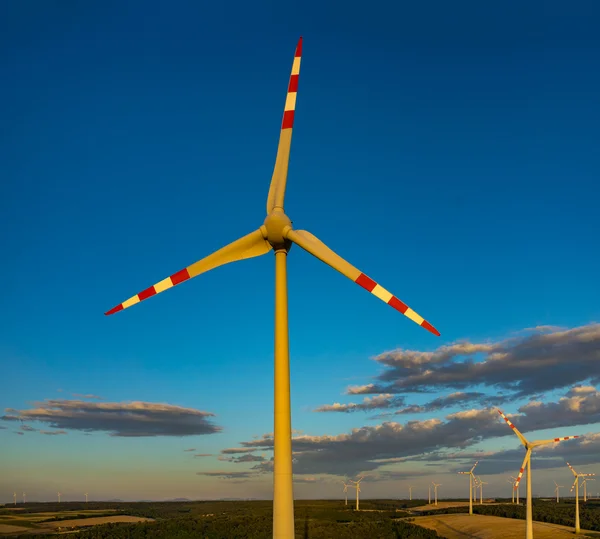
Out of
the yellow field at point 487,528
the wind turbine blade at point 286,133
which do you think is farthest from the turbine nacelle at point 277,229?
the yellow field at point 487,528

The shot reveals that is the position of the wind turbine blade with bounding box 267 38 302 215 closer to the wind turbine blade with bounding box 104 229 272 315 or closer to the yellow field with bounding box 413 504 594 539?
the wind turbine blade with bounding box 104 229 272 315

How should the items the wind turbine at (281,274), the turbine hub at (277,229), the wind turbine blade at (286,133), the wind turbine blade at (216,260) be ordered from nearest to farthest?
the wind turbine at (281,274) < the turbine hub at (277,229) < the wind turbine blade at (216,260) < the wind turbine blade at (286,133)

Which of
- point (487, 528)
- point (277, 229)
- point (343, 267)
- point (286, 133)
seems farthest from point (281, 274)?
point (487, 528)

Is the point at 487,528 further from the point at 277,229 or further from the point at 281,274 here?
the point at 277,229

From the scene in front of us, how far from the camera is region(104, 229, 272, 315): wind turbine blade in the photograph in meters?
40.0

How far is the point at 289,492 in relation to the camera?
1356 inches

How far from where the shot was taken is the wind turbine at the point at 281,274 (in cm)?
3447

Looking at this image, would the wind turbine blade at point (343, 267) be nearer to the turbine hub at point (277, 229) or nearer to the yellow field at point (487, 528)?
the turbine hub at point (277, 229)

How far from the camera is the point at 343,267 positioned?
130 feet

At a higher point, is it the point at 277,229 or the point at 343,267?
the point at 277,229

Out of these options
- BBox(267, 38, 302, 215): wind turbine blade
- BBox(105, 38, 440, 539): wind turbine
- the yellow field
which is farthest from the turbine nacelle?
the yellow field

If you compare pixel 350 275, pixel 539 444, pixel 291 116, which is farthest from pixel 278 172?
pixel 539 444

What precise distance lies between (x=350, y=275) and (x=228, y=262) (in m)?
8.67

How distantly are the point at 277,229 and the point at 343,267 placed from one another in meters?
4.94
